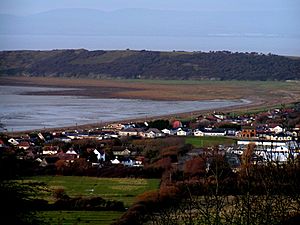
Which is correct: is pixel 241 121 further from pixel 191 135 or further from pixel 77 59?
pixel 77 59

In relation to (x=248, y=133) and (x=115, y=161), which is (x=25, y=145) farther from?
(x=248, y=133)

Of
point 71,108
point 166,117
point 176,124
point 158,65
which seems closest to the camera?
point 176,124

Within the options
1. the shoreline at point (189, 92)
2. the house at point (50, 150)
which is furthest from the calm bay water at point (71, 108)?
the house at point (50, 150)

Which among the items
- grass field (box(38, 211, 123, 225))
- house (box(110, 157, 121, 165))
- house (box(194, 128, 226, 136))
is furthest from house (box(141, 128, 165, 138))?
grass field (box(38, 211, 123, 225))

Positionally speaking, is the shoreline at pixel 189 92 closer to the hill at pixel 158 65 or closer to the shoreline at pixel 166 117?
the shoreline at pixel 166 117

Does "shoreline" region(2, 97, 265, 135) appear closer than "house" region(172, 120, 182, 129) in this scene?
Yes

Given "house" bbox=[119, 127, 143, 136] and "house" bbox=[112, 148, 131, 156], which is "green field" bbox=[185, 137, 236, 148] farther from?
"house" bbox=[112, 148, 131, 156]

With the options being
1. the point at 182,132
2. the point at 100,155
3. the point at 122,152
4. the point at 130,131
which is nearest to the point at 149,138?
the point at 130,131
